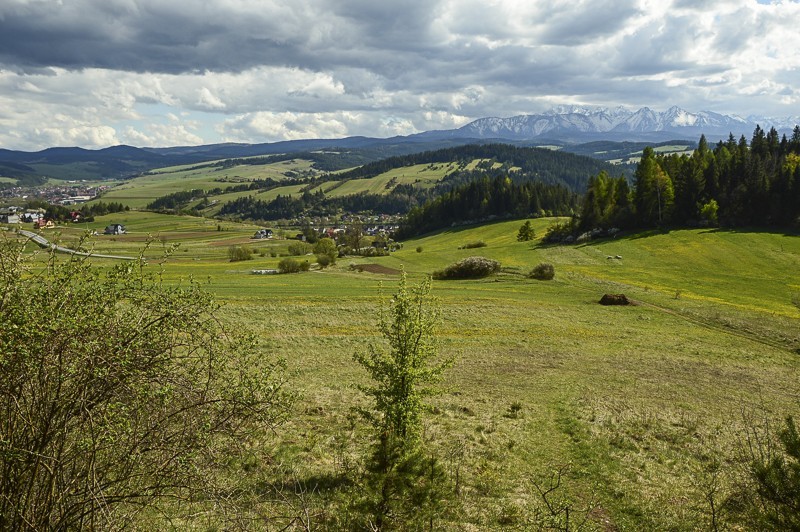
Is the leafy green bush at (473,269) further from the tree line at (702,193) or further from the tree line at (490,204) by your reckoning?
the tree line at (490,204)

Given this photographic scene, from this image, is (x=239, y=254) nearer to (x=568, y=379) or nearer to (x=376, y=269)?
(x=376, y=269)

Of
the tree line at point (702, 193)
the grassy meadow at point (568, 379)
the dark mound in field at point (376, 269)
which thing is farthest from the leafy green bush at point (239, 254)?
the tree line at point (702, 193)

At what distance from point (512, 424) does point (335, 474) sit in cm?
920

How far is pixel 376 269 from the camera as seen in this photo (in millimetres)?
82812

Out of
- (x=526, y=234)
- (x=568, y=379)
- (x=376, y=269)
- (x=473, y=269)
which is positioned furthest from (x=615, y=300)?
(x=526, y=234)

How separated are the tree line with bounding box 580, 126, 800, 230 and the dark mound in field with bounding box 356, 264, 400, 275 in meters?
51.6

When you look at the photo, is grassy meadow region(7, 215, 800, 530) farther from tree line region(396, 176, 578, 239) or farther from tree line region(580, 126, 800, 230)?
tree line region(396, 176, 578, 239)

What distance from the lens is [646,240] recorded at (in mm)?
92250

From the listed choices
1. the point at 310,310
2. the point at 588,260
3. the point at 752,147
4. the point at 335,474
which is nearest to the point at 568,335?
the point at 310,310

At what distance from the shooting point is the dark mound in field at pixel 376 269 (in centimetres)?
8000

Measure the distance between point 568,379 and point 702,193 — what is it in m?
94.4

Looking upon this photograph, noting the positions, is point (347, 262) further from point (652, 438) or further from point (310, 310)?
point (652, 438)

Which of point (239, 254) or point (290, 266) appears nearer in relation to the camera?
point (290, 266)

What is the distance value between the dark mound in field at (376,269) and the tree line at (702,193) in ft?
169
